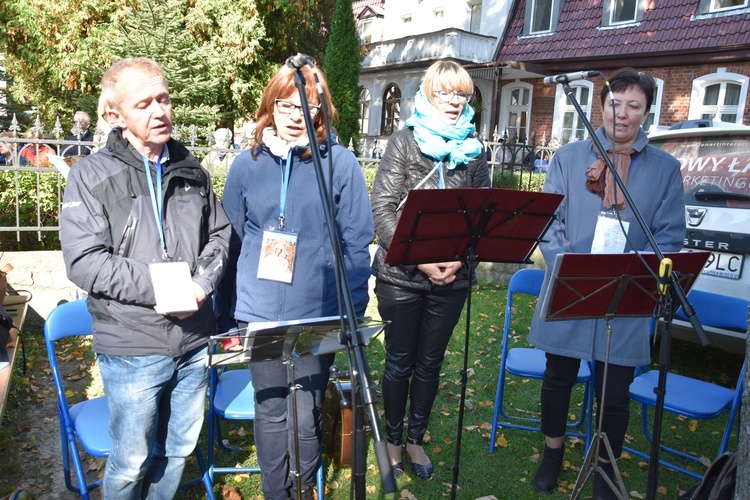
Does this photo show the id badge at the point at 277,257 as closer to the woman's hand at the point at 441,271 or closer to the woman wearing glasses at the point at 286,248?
the woman wearing glasses at the point at 286,248

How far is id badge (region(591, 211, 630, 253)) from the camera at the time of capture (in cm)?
299

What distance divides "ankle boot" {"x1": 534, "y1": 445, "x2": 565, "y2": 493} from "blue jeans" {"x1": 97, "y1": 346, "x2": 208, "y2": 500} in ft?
6.43

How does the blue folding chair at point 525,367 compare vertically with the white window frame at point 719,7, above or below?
below

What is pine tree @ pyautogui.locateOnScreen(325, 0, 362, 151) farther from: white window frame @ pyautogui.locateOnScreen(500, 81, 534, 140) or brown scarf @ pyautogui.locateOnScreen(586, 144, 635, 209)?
brown scarf @ pyautogui.locateOnScreen(586, 144, 635, 209)

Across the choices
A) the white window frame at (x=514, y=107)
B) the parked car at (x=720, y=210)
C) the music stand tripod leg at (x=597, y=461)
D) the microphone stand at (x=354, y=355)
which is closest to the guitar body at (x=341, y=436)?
the music stand tripod leg at (x=597, y=461)

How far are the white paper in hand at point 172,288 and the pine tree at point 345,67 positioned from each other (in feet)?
45.4

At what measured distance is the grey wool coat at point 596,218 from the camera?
3002 mm

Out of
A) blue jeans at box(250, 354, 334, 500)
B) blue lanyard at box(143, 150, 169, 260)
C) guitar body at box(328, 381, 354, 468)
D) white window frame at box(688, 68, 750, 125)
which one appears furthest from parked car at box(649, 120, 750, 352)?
white window frame at box(688, 68, 750, 125)

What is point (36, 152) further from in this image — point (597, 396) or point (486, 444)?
point (597, 396)

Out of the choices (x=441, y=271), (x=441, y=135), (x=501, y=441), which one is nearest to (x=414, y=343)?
(x=441, y=271)

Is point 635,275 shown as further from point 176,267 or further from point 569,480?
point 176,267

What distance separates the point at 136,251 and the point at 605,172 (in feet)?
7.36

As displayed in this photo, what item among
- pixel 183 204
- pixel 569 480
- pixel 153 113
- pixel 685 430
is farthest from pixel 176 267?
pixel 685 430

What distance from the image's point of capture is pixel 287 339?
6.74 ft
